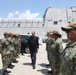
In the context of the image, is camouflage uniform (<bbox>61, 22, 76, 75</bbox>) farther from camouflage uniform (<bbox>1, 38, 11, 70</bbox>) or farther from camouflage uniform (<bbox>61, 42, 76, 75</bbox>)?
camouflage uniform (<bbox>1, 38, 11, 70</bbox>)

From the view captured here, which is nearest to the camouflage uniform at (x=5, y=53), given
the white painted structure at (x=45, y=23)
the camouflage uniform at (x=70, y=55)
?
the camouflage uniform at (x=70, y=55)

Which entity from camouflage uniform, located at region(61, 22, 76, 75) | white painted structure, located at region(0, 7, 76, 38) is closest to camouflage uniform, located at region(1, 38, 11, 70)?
camouflage uniform, located at region(61, 22, 76, 75)

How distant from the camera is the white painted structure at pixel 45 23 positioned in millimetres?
98062

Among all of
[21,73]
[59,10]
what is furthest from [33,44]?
[59,10]

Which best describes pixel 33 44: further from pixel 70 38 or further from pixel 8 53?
pixel 70 38

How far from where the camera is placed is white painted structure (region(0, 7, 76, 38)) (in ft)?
322

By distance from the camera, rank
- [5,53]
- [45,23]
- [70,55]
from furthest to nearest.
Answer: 1. [45,23]
2. [5,53]
3. [70,55]

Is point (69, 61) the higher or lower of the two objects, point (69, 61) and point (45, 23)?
the lower

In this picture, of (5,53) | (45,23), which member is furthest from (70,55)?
(45,23)

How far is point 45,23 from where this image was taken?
98.8 metres

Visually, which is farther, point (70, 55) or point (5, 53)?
point (5, 53)

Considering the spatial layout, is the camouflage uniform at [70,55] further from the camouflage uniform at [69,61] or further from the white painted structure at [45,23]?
the white painted structure at [45,23]

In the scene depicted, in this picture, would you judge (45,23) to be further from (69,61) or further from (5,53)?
(69,61)

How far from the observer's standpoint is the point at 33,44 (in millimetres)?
14367
